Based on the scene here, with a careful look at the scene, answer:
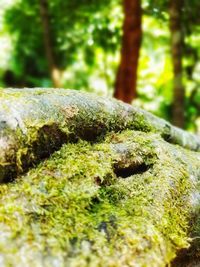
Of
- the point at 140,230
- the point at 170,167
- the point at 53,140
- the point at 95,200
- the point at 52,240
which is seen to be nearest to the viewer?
the point at 52,240

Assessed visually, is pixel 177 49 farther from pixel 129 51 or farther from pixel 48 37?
pixel 48 37

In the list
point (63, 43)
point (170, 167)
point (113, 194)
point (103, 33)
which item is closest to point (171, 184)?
point (170, 167)

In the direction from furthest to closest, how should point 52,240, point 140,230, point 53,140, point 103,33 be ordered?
point 103,33
point 53,140
point 140,230
point 52,240

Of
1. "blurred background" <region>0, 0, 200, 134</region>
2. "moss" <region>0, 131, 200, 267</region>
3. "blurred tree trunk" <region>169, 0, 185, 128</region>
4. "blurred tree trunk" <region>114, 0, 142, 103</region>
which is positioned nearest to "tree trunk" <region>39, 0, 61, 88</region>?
"blurred background" <region>0, 0, 200, 134</region>

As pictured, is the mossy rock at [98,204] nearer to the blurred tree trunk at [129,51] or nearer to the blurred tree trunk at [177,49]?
the blurred tree trunk at [177,49]

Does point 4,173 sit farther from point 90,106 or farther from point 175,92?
point 175,92

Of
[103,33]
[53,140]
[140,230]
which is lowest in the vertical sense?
[140,230]

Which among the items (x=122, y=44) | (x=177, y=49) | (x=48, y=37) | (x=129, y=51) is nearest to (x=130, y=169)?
(x=177, y=49)
